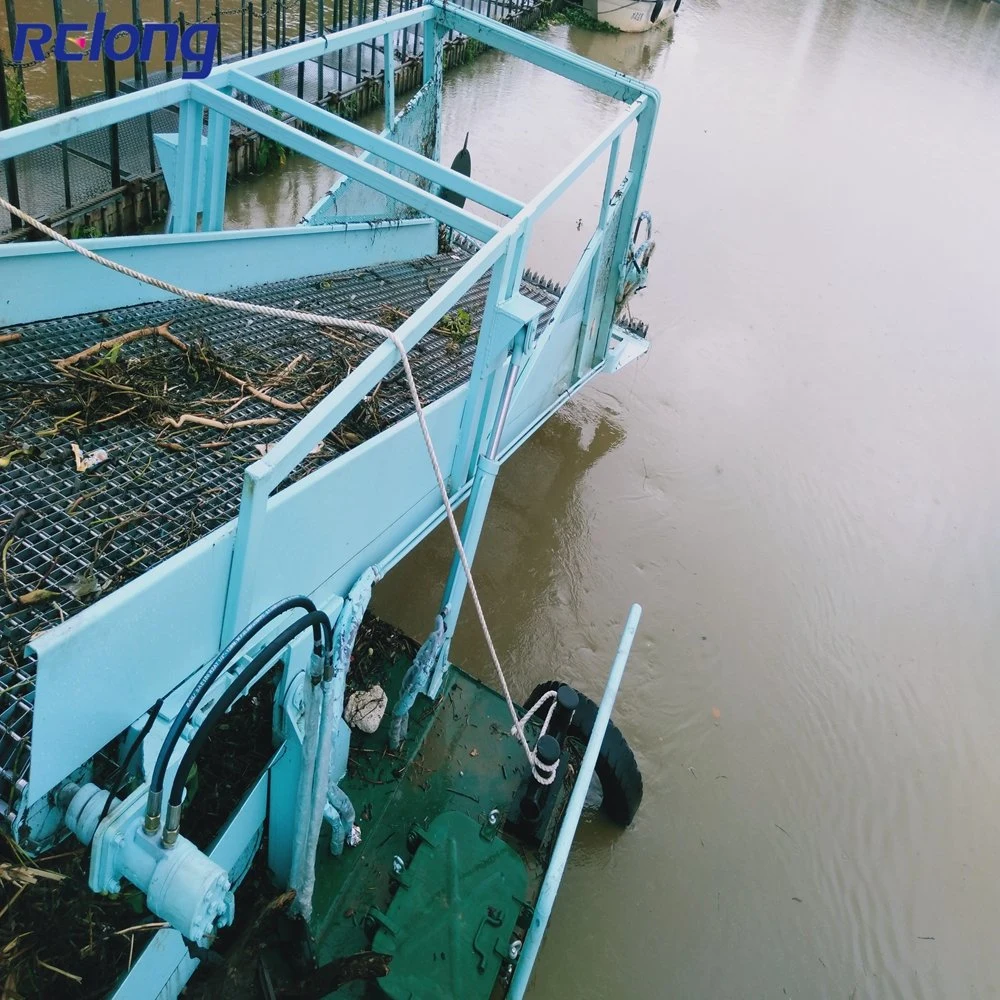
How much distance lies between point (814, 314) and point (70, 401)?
7.47 metres

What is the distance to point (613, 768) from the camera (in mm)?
3811

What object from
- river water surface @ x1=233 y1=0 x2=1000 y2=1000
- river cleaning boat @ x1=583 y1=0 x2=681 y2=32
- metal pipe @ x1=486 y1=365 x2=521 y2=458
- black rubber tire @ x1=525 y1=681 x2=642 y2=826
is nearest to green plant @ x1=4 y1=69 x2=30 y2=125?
river water surface @ x1=233 y1=0 x2=1000 y2=1000

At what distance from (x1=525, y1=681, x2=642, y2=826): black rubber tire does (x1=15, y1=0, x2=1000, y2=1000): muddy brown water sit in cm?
15

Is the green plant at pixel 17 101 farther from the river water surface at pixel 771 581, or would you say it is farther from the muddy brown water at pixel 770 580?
the muddy brown water at pixel 770 580

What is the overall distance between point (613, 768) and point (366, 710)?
1156 mm

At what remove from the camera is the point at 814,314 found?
Result: 28.1 ft

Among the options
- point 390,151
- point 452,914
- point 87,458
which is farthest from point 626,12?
point 452,914

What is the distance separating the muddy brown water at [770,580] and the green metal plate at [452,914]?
641mm

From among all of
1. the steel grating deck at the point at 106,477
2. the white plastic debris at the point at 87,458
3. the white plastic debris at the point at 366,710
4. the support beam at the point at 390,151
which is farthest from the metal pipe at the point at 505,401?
the white plastic debris at the point at 87,458

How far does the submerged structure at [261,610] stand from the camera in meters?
2.02

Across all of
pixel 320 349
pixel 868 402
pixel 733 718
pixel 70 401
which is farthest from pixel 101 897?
pixel 868 402

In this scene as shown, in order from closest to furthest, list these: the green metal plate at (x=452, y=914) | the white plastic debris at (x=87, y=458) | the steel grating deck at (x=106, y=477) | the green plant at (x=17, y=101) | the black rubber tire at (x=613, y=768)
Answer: the steel grating deck at (x=106, y=477) < the white plastic debris at (x=87, y=458) < the green metal plate at (x=452, y=914) < the black rubber tire at (x=613, y=768) < the green plant at (x=17, y=101)

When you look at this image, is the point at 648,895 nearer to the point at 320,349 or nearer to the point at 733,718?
the point at 733,718

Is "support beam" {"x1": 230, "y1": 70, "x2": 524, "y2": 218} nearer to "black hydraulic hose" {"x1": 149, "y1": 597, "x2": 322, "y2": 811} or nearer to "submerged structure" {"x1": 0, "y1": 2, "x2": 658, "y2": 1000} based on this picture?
"submerged structure" {"x1": 0, "y1": 2, "x2": 658, "y2": 1000}
